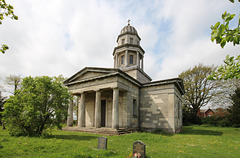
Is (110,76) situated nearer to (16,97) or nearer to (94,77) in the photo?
(94,77)

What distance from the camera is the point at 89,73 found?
17203mm

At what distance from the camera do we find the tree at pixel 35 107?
32.7 ft

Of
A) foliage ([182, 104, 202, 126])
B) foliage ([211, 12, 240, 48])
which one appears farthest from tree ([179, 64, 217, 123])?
foliage ([211, 12, 240, 48])

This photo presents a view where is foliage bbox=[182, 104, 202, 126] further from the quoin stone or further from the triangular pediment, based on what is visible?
the quoin stone

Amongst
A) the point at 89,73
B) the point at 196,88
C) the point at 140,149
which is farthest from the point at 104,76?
the point at 196,88

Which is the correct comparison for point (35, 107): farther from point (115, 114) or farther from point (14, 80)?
point (14, 80)

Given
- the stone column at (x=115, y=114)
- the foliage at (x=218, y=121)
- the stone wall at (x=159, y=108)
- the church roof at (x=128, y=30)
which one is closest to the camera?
the stone column at (x=115, y=114)

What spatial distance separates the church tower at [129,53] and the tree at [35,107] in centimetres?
1199

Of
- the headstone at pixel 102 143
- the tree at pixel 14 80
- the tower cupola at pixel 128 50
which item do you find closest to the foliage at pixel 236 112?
the tower cupola at pixel 128 50

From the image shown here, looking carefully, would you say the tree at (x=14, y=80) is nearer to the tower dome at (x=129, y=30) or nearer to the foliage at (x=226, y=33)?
the tower dome at (x=129, y=30)

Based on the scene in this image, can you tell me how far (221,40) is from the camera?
2.50 m

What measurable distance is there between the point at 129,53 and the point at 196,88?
17.9 metres

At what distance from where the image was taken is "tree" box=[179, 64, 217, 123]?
29219 millimetres

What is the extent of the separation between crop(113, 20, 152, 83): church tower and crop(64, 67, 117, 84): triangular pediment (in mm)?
6216
